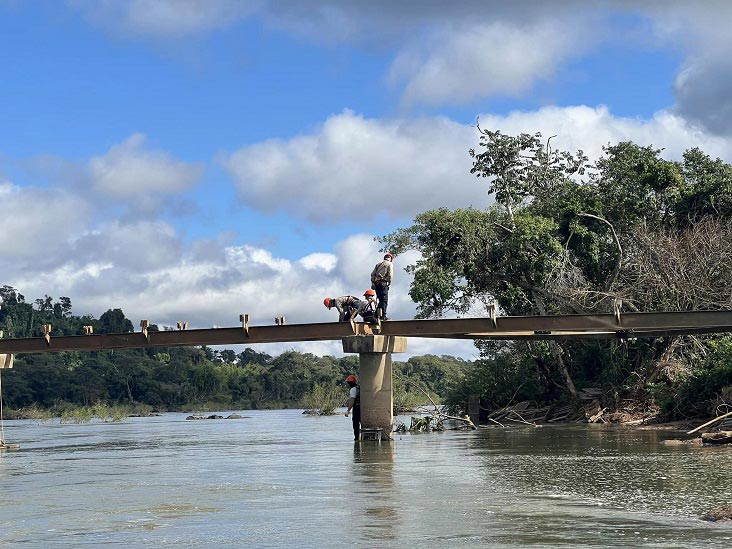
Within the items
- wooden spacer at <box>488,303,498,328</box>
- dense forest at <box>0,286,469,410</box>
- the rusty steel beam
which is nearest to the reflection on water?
the rusty steel beam

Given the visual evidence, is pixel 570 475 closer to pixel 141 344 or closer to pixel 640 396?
pixel 141 344

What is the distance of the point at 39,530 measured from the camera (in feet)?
43.5

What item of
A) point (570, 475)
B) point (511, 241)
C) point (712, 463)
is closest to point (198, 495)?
point (570, 475)

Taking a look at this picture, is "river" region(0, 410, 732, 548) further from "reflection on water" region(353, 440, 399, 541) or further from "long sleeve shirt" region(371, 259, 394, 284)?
"long sleeve shirt" region(371, 259, 394, 284)

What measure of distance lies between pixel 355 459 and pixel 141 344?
11.3 metres

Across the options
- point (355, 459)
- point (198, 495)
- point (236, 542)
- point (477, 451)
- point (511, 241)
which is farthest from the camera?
point (511, 241)

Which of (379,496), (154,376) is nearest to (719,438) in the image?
(379,496)

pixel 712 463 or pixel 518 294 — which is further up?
pixel 518 294

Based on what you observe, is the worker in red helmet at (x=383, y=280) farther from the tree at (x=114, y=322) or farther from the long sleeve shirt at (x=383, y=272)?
the tree at (x=114, y=322)

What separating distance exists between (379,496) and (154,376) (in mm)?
97883

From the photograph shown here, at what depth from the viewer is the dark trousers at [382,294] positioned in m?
28.6

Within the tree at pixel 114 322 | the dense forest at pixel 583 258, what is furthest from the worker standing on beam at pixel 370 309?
the tree at pixel 114 322

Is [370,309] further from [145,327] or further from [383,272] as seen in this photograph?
[145,327]

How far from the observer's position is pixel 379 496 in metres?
16.1
